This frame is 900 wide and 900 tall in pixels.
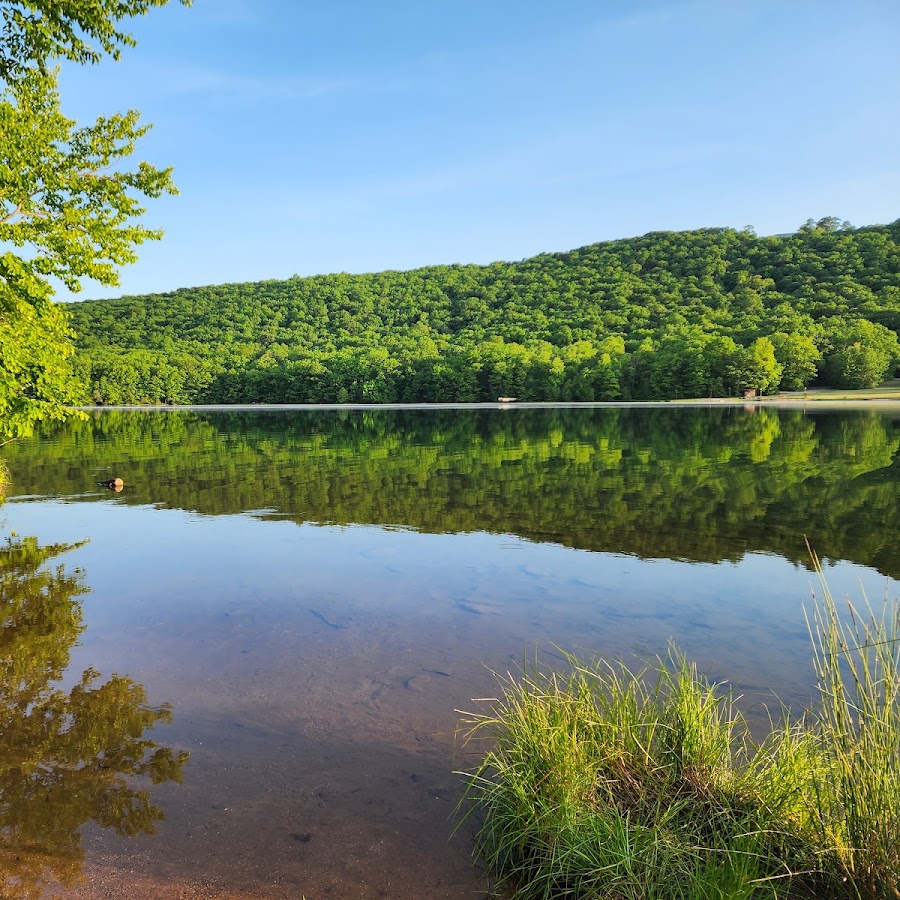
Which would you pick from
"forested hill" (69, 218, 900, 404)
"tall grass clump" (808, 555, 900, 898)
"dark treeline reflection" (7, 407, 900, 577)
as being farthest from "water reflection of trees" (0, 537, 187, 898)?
"forested hill" (69, 218, 900, 404)

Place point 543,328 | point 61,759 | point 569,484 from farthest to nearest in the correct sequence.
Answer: point 543,328, point 569,484, point 61,759

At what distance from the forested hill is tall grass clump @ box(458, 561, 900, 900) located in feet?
332

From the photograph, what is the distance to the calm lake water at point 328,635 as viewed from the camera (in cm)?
463

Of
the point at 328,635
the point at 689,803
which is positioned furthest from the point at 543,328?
the point at 689,803

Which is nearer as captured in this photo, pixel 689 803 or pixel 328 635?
pixel 689 803

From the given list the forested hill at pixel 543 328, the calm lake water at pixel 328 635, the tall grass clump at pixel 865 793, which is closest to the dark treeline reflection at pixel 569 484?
the calm lake water at pixel 328 635

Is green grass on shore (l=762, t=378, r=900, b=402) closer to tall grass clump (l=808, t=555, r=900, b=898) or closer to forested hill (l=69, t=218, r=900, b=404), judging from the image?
forested hill (l=69, t=218, r=900, b=404)

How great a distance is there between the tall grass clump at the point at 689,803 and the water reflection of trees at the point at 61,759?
2649 mm

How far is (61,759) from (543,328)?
443ft

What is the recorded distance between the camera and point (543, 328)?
136m

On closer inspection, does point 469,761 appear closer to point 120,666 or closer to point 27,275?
point 120,666

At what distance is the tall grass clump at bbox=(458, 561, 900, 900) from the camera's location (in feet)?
11.5

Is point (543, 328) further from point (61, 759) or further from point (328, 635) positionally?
point (61, 759)

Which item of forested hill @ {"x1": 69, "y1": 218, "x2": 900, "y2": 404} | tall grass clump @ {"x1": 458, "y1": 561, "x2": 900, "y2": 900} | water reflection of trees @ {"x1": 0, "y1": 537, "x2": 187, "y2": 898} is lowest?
water reflection of trees @ {"x1": 0, "y1": 537, "x2": 187, "y2": 898}
